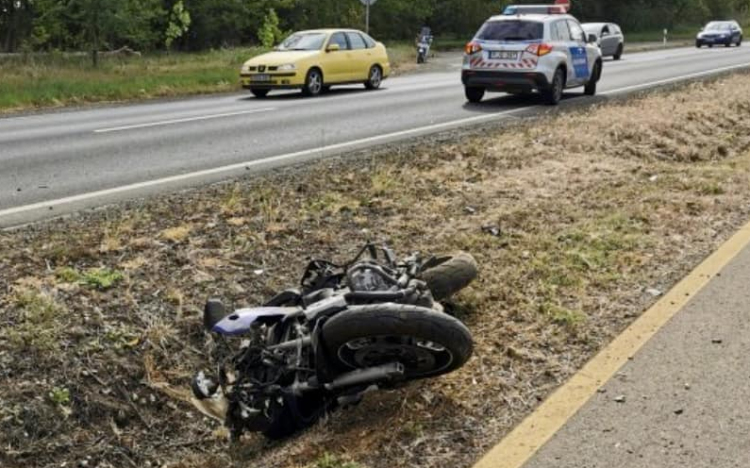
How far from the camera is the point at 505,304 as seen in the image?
523cm

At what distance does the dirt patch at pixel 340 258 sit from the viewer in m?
3.98

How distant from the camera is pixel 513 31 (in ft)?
57.2

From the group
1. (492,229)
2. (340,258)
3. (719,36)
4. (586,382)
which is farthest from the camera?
(719,36)

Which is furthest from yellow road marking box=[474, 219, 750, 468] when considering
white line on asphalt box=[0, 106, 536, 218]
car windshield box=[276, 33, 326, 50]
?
car windshield box=[276, 33, 326, 50]

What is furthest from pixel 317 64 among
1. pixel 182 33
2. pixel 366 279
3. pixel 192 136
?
pixel 182 33

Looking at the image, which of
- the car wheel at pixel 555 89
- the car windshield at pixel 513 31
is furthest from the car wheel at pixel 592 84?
A: the car windshield at pixel 513 31

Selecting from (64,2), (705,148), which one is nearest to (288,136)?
(705,148)

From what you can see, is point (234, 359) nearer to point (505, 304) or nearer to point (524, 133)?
point (505, 304)

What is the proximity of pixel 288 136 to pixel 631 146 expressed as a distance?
475 cm

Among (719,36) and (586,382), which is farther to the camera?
(719,36)

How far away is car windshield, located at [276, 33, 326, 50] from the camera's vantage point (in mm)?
21219

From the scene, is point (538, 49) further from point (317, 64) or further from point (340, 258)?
point (340, 258)

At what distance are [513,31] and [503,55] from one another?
0.62 m

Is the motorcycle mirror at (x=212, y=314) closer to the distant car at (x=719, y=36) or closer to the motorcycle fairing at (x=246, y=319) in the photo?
the motorcycle fairing at (x=246, y=319)
